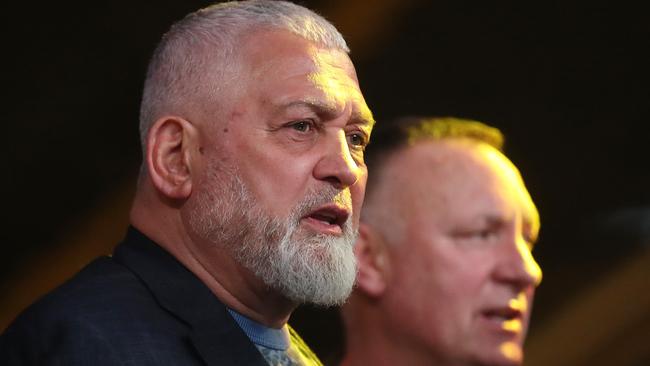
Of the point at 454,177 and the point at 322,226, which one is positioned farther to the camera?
→ the point at 454,177

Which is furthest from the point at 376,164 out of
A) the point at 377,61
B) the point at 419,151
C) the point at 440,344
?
the point at 377,61

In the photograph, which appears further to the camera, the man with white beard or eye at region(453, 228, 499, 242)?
eye at region(453, 228, 499, 242)

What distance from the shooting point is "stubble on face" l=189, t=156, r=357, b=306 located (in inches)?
70.7

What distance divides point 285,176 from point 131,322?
1.05 feet

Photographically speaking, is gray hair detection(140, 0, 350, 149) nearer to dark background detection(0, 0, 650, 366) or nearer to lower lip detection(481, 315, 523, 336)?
lower lip detection(481, 315, 523, 336)

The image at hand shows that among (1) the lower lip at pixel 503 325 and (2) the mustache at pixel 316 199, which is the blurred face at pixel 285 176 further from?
(1) the lower lip at pixel 503 325

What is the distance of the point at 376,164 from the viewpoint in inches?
100

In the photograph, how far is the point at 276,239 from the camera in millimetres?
1794

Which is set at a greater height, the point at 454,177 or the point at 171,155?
the point at 171,155

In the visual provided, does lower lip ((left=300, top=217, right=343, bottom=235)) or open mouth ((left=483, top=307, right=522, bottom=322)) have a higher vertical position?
lower lip ((left=300, top=217, right=343, bottom=235))

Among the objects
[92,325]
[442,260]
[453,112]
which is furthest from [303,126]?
[453,112]

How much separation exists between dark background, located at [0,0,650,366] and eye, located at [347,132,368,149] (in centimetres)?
94

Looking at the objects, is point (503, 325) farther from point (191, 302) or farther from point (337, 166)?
point (191, 302)

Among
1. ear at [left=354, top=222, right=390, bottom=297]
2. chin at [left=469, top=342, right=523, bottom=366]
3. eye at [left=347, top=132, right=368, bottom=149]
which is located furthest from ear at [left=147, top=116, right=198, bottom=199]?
chin at [left=469, top=342, right=523, bottom=366]
